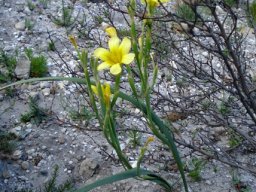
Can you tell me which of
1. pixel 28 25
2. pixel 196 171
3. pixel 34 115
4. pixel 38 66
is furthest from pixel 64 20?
pixel 196 171

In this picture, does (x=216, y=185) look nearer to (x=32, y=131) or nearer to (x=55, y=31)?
(x=32, y=131)

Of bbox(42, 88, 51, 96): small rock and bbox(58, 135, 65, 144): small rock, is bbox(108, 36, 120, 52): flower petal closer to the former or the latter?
bbox(58, 135, 65, 144): small rock

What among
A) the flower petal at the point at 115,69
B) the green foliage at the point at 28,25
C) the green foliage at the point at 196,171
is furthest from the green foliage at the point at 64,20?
the flower petal at the point at 115,69

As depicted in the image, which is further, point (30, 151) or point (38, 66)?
point (38, 66)

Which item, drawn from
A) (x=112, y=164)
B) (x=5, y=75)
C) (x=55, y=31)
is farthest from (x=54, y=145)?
(x=55, y=31)

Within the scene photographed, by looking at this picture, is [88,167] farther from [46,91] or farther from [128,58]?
[128,58]

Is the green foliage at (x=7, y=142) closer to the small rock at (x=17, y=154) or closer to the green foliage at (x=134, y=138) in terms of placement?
the small rock at (x=17, y=154)
